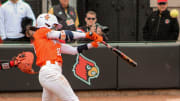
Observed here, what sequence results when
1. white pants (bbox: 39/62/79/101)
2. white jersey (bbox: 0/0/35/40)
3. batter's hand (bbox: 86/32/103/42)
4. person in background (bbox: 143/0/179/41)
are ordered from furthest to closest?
person in background (bbox: 143/0/179/41) → white jersey (bbox: 0/0/35/40) → batter's hand (bbox: 86/32/103/42) → white pants (bbox: 39/62/79/101)

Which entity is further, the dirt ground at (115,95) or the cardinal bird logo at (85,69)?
the cardinal bird logo at (85,69)

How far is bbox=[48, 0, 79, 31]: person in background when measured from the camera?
7.21 m

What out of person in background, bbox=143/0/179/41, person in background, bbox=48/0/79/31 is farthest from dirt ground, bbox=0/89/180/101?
person in background, bbox=48/0/79/31

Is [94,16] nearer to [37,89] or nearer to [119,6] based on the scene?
[119,6]

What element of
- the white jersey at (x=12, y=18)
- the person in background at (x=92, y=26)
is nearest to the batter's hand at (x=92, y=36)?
the person in background at (x=92, y=26)

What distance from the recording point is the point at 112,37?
299 inches

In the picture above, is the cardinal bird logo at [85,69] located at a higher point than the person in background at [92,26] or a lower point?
lower

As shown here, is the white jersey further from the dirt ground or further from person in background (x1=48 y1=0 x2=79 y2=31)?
the dirt ground

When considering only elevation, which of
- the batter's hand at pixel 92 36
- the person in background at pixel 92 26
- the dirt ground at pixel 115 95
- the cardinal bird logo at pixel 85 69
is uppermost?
the person in background at pixel 92 26

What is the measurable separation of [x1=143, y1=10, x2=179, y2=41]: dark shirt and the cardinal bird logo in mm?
1335

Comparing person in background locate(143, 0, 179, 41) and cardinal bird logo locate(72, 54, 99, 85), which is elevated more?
person in background locate(143, 0, 179, 41)

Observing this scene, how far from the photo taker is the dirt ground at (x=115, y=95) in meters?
7.25

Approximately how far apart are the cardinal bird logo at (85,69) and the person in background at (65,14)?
682 mm

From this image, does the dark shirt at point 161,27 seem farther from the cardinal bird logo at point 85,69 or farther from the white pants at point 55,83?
the white pants at point 55,83
